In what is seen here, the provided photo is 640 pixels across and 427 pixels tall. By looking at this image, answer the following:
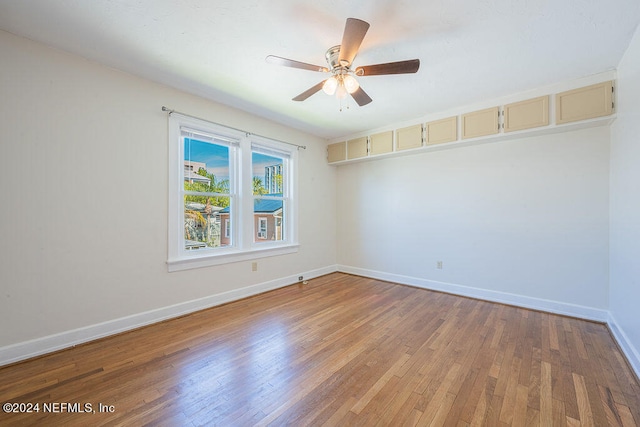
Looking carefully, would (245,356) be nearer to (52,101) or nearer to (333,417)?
(333,417)

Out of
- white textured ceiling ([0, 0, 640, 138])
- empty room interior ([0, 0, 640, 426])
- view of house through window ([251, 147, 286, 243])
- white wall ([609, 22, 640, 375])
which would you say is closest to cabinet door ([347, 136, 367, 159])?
empty room interior ([0, 0, 640, 426])

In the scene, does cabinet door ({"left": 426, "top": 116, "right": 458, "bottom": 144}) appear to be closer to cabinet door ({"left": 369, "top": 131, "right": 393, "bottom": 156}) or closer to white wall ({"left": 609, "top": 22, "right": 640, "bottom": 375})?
cabinet door ({"left": 369, "top": 131, "right": 393, "bottom": 156})

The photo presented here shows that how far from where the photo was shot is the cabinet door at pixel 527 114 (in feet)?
9.46

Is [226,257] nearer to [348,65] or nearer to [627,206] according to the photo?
[348,65]

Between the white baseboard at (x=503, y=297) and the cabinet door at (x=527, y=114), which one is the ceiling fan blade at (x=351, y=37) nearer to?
the cabinet door at (x=527, y=114)

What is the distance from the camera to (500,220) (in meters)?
3.41

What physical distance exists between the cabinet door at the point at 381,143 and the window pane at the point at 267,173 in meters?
1.57

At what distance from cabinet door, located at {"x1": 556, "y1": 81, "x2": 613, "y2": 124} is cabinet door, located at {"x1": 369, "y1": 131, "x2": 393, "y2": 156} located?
2003mm

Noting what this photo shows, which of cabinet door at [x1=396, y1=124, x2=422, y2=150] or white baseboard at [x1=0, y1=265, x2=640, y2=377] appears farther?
cabinet door at [x1=396, y1=124, x2=422, y2=150]

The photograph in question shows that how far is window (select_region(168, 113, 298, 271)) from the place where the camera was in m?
3.01

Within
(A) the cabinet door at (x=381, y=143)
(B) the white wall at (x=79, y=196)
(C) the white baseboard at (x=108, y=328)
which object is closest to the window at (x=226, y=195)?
(B) the white wall at (x=79, y=196)

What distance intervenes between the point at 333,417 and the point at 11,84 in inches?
136

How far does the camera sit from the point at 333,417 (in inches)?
59.5

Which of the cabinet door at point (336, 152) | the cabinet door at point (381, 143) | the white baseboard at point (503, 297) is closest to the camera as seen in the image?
the white baseboard at point (503, 297)
